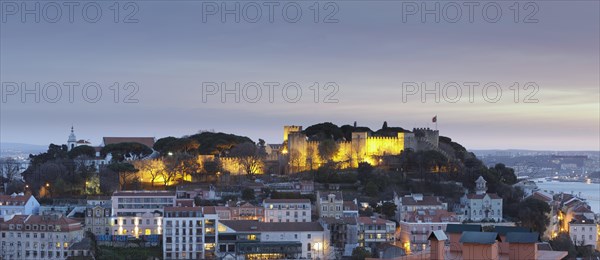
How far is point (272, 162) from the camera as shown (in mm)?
44000

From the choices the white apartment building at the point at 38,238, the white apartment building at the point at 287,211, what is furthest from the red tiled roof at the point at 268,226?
the white apartment building at the point at 38,238

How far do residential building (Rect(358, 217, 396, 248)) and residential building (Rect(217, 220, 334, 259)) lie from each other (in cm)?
140

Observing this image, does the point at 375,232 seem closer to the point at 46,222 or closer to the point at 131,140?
the point at 46,222

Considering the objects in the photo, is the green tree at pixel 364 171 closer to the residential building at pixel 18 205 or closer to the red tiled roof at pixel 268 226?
the red tiled roof at pixel 268 226

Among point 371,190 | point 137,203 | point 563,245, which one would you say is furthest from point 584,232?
point 137,203

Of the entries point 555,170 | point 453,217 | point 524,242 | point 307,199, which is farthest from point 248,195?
point 555,170

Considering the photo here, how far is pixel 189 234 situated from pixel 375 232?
6304 mm

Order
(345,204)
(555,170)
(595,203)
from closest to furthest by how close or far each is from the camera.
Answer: (345,204) < (595,203) < (555,170)

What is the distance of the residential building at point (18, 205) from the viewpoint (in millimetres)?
31969

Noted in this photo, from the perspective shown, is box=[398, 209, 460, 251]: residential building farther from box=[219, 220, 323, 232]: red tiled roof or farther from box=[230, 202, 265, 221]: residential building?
box=[230, 202, 265, 221]: residential building

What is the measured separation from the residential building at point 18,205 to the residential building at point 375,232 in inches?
474

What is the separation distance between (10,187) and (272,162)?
12.5 m

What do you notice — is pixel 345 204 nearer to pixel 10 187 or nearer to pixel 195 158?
pixel 195 158

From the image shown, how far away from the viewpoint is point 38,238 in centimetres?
2853
